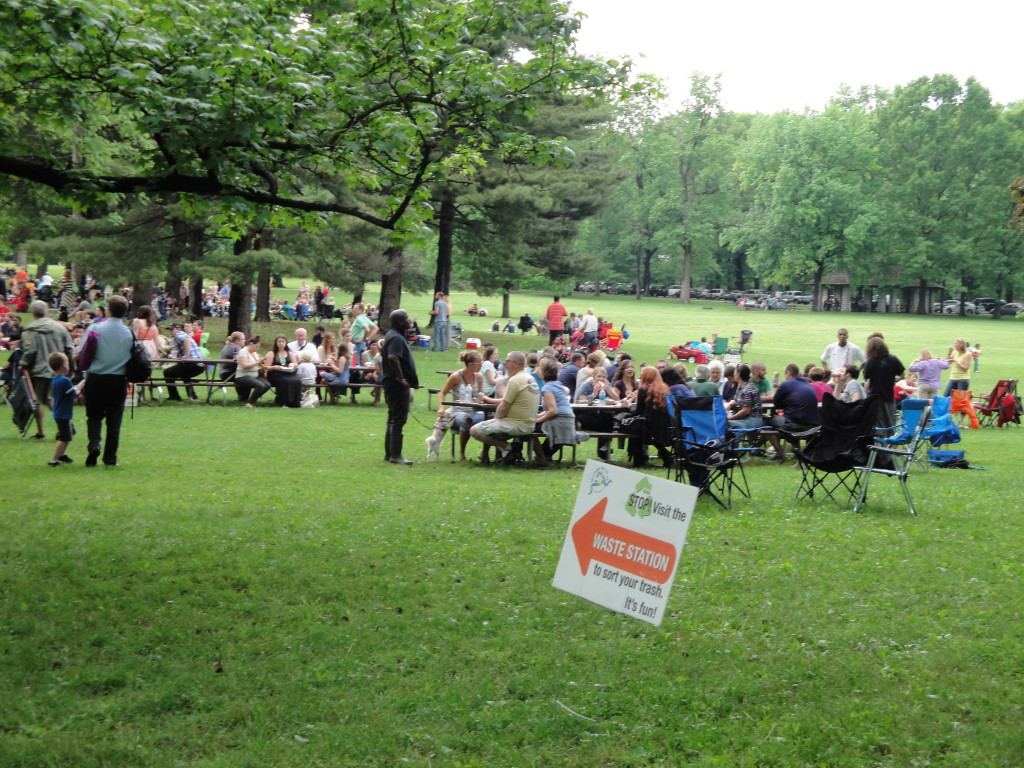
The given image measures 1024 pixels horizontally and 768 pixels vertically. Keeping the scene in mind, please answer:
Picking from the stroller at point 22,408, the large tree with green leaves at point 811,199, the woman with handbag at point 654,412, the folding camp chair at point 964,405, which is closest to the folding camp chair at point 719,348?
the folding camp chair at point 964,405

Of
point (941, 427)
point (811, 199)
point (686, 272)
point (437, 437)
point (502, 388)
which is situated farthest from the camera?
point (686, 272)

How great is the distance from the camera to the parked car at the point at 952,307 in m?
80.2

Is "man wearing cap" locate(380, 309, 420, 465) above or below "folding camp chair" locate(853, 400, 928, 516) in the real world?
above

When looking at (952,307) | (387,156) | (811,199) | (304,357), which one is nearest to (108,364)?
(387,156)

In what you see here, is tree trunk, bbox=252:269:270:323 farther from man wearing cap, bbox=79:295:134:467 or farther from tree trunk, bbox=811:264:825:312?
tree trunk, bbox=811:264:825:312

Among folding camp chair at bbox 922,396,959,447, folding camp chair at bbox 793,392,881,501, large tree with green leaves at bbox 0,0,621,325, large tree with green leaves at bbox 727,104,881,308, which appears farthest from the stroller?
large tree with green leaves at bbox 727,104,881,308

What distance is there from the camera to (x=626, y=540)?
17.5 ft

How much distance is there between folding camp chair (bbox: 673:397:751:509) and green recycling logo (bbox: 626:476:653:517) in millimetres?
5122

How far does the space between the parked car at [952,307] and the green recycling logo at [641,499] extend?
8116 cm

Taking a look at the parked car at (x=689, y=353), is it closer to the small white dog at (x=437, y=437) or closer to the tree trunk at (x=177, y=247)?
the tree trunk at (x=177, y=247)

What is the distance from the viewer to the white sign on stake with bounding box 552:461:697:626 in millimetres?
5156

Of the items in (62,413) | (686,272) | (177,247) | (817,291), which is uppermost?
(686,272)

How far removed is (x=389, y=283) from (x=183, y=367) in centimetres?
1606

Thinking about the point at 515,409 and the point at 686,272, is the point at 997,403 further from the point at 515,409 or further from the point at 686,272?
the point at 686,272
